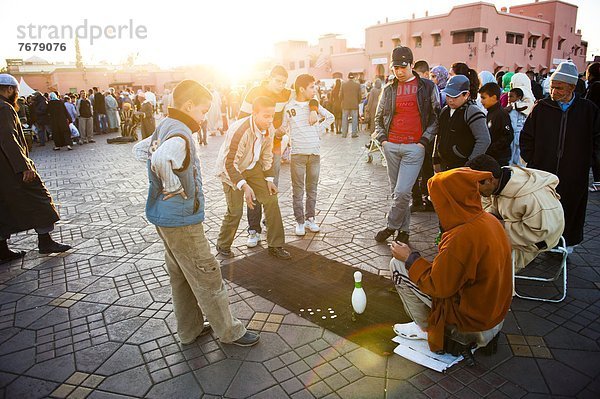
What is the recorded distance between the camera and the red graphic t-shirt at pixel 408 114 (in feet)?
16.1

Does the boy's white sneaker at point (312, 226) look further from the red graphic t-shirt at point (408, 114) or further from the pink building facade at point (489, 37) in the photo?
the pink building facade at point (489, 37)

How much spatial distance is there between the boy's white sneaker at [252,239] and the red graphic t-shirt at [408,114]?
228cm

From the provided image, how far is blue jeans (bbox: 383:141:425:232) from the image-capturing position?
16.2 ft

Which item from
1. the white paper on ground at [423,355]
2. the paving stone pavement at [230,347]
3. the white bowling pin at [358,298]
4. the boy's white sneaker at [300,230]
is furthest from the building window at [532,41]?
the white paper on ground at [423,355]

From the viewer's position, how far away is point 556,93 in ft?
14.3

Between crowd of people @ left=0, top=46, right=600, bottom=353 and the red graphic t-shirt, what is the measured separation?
14mm

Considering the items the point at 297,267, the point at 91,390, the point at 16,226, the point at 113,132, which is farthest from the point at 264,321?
the point at 113,132

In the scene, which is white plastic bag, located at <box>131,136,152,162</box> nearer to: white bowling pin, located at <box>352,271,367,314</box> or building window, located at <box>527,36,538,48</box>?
white bowling pin, located at <box>352,271,367,314</box>

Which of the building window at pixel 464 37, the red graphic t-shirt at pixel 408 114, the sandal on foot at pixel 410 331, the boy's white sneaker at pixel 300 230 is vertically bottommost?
the sandal on foot at pixel 410 331

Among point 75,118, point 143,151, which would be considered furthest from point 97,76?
point 143,151

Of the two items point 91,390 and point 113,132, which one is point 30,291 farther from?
point 113,132

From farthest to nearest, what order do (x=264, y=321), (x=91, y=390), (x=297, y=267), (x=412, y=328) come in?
(x=297, y=267) < (x=264, y=321) < (x=412, y=328) < (x=91, y=390)

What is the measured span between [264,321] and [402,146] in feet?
9.11

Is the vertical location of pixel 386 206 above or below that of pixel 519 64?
below
